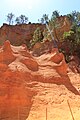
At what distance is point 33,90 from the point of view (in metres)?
21.5

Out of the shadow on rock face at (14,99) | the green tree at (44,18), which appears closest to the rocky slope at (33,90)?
the shadow on rock face at (14,99)

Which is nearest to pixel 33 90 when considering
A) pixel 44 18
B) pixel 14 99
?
pixel 14 99

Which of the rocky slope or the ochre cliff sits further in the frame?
the ochre cliff

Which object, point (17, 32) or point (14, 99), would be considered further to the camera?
point (17, 32)

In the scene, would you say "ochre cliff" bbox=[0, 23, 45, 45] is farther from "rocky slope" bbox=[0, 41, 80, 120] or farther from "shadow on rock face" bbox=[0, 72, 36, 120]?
"shadow on rock face" bbox=[0, 72, 36, 120]

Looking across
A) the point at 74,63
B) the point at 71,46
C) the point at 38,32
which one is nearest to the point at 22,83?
the point at 74,63

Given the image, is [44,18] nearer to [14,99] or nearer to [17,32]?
[17,32]

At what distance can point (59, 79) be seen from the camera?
24.5 metres

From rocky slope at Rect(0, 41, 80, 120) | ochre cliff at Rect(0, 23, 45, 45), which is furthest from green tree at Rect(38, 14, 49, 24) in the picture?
rocky slope at Rect(0, 41, 80, 120)

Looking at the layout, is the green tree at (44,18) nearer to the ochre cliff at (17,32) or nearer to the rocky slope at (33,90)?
the ochre cliff at (17,32)

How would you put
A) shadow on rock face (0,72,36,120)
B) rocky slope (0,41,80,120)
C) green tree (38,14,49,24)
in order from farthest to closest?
green tree (38,14,49,24)
rocky slope (0,41,80,120)
shadow on rock face (0,72,36,120)

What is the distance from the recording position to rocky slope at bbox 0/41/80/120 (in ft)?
63.3

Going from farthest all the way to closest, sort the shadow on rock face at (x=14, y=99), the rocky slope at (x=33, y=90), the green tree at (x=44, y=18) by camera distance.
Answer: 1. the green tree at (x=44, y=18)
2. the rocky slope at (x=33, y=90)
3. the shadow on rock face at (x=14, y=99)

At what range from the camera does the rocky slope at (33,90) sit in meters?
19.3
